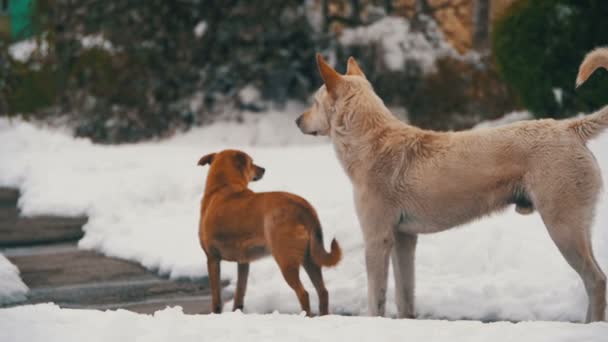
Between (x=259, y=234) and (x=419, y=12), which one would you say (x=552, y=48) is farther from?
(x=259, y=234)

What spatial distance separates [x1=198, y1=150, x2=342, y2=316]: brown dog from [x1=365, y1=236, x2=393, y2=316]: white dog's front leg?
0.37 m

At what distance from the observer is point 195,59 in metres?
21.8

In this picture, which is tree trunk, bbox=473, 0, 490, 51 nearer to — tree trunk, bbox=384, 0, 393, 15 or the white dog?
tree trunk, bbox=384, 0, 393, 15

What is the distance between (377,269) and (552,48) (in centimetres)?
852

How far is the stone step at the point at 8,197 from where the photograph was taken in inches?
550

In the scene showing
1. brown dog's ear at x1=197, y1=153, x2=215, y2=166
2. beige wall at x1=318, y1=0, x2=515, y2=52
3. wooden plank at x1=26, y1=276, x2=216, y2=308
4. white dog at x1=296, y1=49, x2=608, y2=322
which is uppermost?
beige wall at x1=318, y1=0, x2=515, y2=52

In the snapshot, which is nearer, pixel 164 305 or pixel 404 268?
Answer: pixel 404 268

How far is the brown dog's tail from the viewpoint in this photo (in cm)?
675

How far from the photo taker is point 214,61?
861 inches

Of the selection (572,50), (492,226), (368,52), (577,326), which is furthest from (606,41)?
(577,326)

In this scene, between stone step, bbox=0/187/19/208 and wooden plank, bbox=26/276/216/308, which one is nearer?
wooden plank, bbox=26/276/216/308

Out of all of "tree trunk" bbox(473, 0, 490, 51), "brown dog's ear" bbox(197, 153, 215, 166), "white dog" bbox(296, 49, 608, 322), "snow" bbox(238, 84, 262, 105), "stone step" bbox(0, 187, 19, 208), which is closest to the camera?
"white dog" bbox(296, 49, 608, 322)

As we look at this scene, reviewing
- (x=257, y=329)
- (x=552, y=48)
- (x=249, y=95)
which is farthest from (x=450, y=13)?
(x=257, y=329)

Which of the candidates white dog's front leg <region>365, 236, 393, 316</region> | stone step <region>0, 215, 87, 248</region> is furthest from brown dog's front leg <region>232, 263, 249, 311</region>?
stone step <region>0, 215, 87, 248</region>
